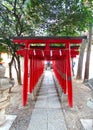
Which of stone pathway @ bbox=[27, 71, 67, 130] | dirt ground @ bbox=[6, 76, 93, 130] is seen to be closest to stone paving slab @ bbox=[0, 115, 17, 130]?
dirt ground @ bbox=[6, 76, 93, 130]

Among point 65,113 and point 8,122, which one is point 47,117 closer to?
point 65,113

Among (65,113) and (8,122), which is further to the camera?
(65,113)

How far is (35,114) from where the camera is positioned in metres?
5.01

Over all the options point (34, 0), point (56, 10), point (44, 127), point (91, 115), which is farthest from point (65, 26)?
point (44, 127)

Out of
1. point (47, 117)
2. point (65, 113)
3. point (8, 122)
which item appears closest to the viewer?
point (8, 122)

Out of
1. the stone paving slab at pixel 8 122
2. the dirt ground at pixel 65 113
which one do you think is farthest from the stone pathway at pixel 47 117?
the stone paving slab at pixel 8 122

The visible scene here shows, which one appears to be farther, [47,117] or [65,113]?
[65,113]

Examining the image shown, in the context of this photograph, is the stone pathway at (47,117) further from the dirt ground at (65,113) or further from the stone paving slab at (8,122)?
the stone paving slab at (8,122)

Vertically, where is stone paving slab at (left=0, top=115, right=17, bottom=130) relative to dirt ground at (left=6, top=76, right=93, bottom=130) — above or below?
above

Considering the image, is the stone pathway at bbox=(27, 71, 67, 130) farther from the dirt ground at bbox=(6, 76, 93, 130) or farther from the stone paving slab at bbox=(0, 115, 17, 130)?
the stone paving slab at bbox=(0, 115, 17, 130)

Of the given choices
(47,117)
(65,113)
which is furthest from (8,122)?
(65,113)

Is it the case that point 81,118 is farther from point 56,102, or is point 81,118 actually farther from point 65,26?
point 65,26

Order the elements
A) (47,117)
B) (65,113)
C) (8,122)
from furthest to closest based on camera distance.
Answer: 1. (65,113)
2. (47,117)
3. (8,122)

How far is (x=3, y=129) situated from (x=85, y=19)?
589cm
